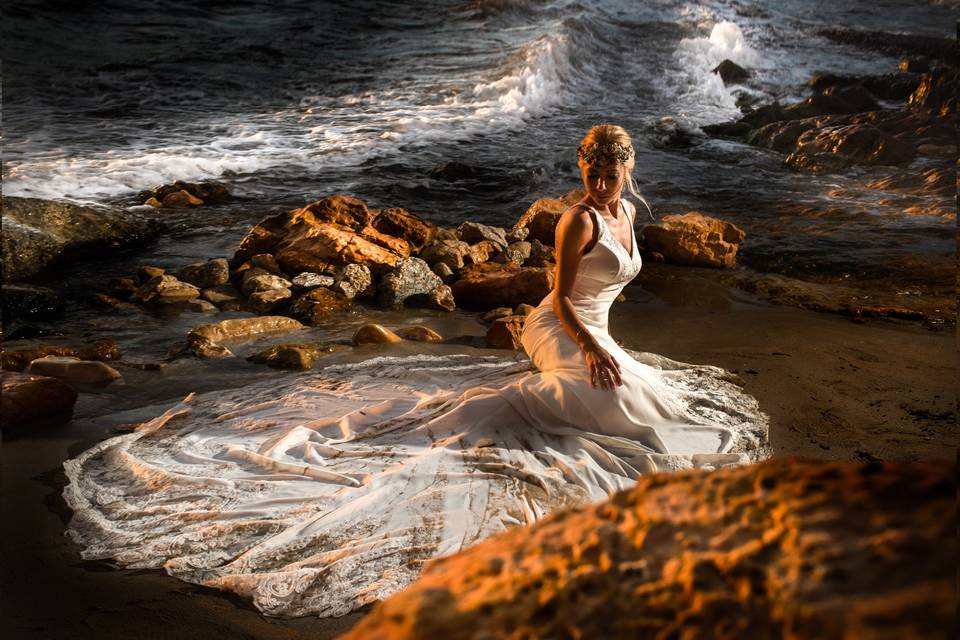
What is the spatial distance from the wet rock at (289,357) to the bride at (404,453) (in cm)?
35

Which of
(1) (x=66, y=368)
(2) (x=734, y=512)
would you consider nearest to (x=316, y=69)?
(1) (x=66, y=368)

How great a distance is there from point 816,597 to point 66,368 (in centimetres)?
497

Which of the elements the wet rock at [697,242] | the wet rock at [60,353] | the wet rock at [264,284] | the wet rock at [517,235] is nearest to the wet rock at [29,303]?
the wet rock at [60,353]

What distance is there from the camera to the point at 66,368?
487 cm

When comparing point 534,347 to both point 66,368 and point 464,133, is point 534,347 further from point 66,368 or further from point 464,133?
point 464,133

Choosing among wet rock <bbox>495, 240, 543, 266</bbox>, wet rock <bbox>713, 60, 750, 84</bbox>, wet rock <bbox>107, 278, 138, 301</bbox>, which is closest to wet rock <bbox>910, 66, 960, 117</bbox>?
wet rock <bbox>713, 60, 750, 84</bbox>

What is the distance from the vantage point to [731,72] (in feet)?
71.1

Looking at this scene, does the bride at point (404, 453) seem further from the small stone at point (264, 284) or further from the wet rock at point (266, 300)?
the small stone at point (264, 284)

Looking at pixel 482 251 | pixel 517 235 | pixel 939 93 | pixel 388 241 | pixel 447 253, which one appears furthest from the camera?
pixel 939 93

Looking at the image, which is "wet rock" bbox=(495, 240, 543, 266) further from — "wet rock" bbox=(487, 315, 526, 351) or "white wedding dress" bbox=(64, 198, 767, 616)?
"white wedding dress" bbox=(64, 198, 767, 616)

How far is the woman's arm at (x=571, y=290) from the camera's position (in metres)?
3.99

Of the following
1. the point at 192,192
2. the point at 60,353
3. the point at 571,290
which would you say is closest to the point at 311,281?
the point at 60,353

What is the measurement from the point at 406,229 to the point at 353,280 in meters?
1.09

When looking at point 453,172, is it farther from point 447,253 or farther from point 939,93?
point 939,93
